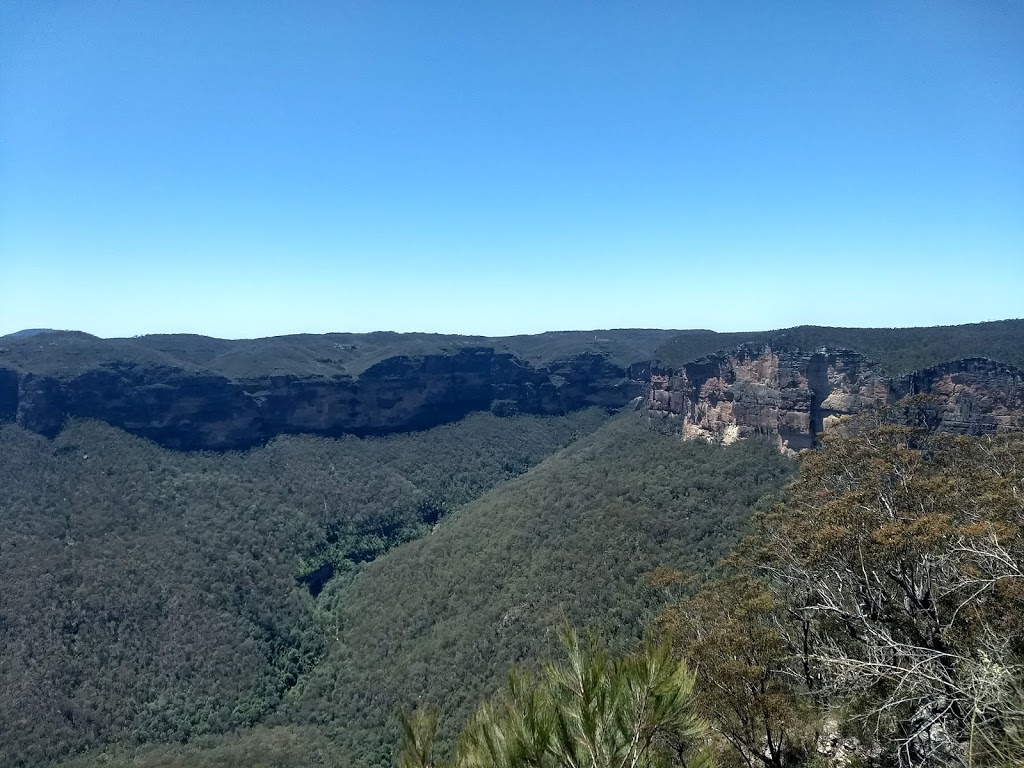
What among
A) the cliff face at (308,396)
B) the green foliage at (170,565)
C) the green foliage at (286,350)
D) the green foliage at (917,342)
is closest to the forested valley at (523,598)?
the green foliage at (170,565)

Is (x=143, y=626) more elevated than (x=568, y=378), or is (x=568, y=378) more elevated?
(x=568, y=378)

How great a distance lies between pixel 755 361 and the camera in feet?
147

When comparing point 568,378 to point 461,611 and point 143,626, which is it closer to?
point 461,611

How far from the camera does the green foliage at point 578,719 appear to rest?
5.81 m

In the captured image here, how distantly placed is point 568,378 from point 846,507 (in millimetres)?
77216

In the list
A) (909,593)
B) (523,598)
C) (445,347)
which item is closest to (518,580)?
(523,598)

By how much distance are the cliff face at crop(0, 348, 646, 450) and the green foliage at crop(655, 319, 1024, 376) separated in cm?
3947

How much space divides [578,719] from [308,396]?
2765 inches

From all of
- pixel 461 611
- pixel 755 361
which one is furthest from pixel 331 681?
pixel 755 361

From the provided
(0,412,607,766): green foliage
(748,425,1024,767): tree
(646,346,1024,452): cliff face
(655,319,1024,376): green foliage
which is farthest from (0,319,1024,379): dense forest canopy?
(748,425,1024,767): tree

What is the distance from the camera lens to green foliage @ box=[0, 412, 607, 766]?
32469 millimetres

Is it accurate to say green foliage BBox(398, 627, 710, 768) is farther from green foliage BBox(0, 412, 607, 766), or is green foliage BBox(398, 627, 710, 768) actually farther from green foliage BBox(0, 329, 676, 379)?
green foliage BBox(0, 329, 676, 379)

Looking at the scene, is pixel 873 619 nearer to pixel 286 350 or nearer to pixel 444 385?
pixel 444 385

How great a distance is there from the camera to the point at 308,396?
234 feet
